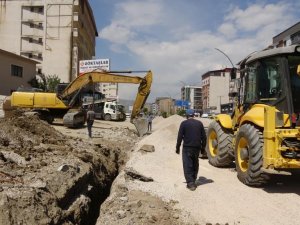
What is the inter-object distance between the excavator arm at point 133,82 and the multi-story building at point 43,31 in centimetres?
3247

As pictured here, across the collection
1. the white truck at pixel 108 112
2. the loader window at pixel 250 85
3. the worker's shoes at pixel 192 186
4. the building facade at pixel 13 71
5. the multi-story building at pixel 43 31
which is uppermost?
the multi-story building at pixel 43 31

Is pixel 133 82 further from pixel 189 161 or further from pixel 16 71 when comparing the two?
pixel 16 71

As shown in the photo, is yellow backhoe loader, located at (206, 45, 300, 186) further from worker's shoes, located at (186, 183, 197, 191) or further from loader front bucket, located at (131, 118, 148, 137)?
loader front bucket, located at (131, 118, 148, 137)

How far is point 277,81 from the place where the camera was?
857cm

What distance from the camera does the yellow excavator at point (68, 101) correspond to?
75.7 ft

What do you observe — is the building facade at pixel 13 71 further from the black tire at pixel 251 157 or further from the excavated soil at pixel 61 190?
the black tire at pixel 251 157

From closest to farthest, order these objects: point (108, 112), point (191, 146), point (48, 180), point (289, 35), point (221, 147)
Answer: point (48, 180), point (191, 146), point (221, 147), point (108, 112), point (289, 35)

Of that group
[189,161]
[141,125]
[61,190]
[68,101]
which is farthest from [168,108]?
[61,190]

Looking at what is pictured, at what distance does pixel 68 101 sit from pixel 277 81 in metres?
17.7

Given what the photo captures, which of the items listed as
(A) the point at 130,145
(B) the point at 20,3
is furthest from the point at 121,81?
(B) the point at 20,3

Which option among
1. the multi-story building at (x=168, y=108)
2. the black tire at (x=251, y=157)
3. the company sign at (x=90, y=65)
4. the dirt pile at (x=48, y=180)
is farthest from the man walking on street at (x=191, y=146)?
the multi-story building at (x=168, y=108)

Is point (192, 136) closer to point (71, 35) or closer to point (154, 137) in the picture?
point (154, 137)

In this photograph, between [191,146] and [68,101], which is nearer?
[191,146]

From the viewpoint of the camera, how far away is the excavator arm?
72.4 feet
